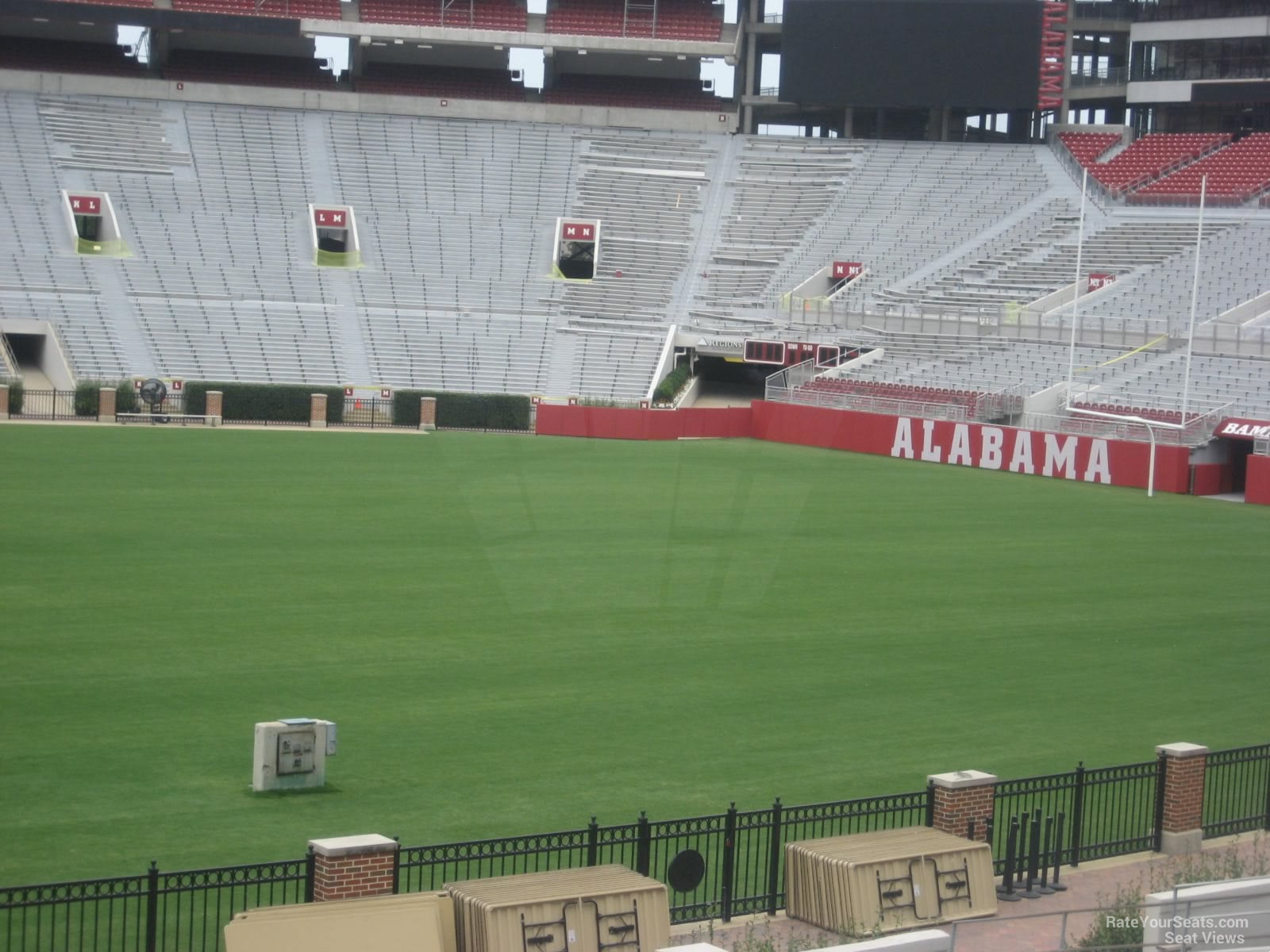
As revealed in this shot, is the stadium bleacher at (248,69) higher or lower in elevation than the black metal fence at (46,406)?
higher

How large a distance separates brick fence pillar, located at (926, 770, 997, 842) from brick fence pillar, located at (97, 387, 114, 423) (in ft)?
132

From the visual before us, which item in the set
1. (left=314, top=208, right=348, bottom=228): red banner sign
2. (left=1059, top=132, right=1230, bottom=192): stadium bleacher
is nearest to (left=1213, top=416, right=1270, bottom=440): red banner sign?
(left=1059, top=132, right=1230, bottom=192): stadium bleacher

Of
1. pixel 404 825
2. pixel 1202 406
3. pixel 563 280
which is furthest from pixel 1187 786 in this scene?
pixel 563 280

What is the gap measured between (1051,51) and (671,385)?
2529cm

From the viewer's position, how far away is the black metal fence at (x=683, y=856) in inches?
450

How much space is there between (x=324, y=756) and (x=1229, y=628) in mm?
15498

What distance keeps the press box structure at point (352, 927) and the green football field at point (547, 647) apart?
110 inches

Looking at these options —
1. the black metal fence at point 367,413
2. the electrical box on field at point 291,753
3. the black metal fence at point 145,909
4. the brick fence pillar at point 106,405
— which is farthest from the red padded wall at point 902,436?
the black metal fence at point 145,909

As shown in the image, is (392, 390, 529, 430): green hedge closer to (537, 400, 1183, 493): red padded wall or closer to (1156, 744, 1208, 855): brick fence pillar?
(537, 400, 1183, 493): red padded wall

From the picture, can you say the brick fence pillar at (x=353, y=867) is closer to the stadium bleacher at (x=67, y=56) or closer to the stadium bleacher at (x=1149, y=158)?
the stadium bleacher at (x=1149, y=158)

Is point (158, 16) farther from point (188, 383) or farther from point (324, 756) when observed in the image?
point (324, 756)

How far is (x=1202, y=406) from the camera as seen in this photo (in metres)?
47.2

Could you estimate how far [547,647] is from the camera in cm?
2162

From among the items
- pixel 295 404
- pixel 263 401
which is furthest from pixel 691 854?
pixel 295 404
